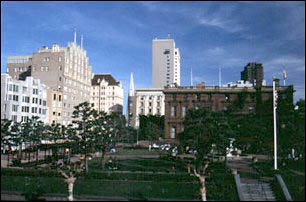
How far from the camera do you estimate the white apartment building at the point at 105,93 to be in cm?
3791

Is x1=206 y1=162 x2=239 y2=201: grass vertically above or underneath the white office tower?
underneath

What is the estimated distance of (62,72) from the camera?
31156 millimetres

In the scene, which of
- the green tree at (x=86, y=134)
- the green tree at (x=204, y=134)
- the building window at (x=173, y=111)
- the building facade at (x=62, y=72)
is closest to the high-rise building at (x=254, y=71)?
the green tree at (x=204, y=134)

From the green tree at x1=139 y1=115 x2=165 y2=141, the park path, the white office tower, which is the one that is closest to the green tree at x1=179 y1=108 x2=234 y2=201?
the park path

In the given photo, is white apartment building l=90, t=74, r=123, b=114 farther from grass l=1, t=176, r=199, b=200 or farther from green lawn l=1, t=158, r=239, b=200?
grass l=1, t=176, r=199, b=200

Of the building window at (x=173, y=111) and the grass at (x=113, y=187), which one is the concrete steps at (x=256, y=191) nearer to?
the grass at (x=113, y=187)

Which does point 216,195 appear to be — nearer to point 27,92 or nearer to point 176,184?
point 176,184

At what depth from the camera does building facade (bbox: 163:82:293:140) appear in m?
30.1

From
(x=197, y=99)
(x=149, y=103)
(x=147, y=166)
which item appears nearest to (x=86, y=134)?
(x=147, y=166)

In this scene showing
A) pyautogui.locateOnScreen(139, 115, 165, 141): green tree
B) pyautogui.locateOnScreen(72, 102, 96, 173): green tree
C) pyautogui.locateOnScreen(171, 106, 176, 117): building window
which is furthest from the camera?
pyautogui.locateOnScreen(171, 106, 176, 117): building window

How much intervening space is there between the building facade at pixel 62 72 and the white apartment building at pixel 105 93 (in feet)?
6.11

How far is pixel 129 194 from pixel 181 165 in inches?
358

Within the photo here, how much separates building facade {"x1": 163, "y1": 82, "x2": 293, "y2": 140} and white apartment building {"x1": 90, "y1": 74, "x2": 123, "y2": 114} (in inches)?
270

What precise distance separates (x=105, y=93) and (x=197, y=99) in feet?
39.9
